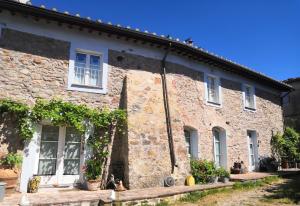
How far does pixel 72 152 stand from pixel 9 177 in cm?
197

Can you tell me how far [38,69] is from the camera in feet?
27.4

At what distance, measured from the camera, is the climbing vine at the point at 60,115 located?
24.9 feet

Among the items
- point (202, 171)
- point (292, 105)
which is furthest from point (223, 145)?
point (292, 105)

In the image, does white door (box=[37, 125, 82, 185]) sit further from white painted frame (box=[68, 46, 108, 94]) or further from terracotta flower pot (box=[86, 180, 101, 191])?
white painted frame (box=[68, 46, 108, 94])

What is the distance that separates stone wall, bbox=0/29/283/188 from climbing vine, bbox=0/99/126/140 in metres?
0.33

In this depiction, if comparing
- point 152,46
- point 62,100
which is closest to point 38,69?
point 62,100

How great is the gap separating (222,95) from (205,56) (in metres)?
2.21

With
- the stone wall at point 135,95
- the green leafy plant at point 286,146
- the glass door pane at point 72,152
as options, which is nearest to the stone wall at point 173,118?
the stone wall at point 135,95

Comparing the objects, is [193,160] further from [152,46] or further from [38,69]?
[38,69]

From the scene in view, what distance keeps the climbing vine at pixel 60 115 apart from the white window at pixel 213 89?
5.07m

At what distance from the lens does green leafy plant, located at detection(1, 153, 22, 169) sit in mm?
7270

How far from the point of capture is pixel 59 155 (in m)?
8.30

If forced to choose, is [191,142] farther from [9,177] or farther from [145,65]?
[9,177]

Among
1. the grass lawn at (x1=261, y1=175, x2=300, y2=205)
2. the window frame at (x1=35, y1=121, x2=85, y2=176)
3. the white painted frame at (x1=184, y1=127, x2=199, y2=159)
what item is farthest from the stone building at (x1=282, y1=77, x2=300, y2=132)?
the window frame at (x1=35, y1=121, x2=85, y2=176)
